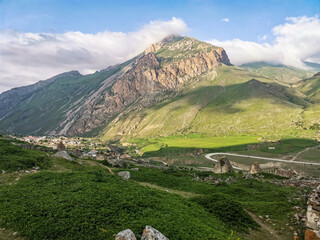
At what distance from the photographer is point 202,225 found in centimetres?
1683

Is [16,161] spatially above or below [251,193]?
above

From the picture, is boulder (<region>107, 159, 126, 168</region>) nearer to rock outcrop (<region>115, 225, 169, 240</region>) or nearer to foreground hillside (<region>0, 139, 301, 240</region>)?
foreground hillside (<region>0, 139, 301, 240</region>)

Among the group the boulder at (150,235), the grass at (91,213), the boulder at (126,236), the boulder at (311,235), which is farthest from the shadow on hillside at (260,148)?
the boulder at (126,236)

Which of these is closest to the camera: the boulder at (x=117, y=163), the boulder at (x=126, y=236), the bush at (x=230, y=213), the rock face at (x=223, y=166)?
the boulder at (x=126, y=236)

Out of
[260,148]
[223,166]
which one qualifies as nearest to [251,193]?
[223,166]

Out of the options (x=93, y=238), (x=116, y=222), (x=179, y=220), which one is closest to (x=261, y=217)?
(x=179, y=220)

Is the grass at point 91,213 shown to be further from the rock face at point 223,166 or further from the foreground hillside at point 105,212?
the rock face at point 223,166

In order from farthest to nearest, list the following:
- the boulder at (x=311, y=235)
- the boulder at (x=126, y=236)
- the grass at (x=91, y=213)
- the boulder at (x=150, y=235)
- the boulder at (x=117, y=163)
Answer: the boulder at (x=117, y=163) < the boulder at (x=311, y=235) < the grass at (x=91, y=213) < the boulder at (x=150, y=235) < the boulder at (x=126, y=236)

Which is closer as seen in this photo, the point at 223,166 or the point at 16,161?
the point at 16,161

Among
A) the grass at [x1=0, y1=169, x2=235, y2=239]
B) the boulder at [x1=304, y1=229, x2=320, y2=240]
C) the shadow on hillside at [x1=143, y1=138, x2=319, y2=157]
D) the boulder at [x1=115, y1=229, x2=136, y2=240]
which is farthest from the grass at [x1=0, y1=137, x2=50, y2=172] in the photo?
the shadow on hillside at [x1=143, y1=138, x2=319, y2=157]

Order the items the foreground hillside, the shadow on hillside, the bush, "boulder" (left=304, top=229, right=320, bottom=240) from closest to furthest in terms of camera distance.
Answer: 1. the foreground hillside
2. "boulder" (left=304, top=229, right=320, bottom=240)
3. the bush
4. the shadow on hillside

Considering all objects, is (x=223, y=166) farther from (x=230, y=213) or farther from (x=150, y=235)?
(x=150, y=235)

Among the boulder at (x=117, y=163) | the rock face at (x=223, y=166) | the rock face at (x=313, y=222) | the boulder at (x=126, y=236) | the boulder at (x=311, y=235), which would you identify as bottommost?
the rock face at (x=223, y=166)

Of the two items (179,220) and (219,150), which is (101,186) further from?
(219,150)
